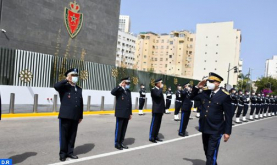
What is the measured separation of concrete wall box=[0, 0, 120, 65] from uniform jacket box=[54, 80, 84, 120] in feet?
48.7

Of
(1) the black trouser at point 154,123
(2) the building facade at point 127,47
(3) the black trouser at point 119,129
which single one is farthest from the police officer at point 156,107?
(2) the building facade at point 127,47

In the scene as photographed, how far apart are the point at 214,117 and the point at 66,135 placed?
3.09m

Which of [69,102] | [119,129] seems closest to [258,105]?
[119,129]

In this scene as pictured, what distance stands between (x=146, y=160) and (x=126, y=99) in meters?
1.83

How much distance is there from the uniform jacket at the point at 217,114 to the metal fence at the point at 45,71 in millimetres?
13505

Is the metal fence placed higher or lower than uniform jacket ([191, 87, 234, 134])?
higher

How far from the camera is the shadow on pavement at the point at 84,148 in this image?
6816 mm

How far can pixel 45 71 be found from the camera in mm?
18188

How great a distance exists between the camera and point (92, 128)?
1058cm

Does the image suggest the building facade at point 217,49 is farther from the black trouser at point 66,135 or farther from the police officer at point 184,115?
the black trouser at point 66,135

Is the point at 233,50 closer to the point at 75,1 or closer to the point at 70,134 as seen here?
the point at 75,1

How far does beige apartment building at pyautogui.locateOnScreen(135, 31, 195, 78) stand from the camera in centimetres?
11212

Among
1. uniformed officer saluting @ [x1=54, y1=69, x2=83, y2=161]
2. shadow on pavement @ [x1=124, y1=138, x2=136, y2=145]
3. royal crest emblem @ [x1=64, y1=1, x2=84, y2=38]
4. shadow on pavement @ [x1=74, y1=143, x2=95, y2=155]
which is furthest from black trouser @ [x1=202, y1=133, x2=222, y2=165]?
royal crest emblem @ [x1=64, y1=1, x2=84, y2=38]

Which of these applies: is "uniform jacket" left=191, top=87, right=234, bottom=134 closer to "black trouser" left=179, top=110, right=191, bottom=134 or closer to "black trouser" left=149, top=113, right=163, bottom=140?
"black trouser" left=149, top=113, right=163, bottom=140
